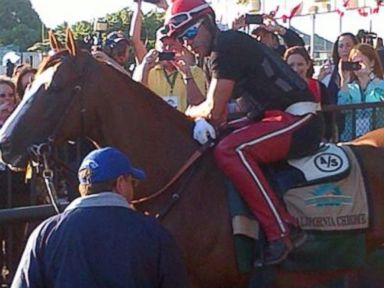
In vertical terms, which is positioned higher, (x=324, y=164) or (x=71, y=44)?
(x=71, y=44)

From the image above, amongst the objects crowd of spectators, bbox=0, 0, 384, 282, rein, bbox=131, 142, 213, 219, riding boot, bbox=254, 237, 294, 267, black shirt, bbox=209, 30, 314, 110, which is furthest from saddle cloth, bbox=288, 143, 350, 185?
crowd of spectators, bbox=0, 0, 384, 282

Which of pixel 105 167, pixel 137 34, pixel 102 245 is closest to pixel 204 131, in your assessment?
pixel 105 167

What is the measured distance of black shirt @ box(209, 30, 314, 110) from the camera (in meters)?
6.10

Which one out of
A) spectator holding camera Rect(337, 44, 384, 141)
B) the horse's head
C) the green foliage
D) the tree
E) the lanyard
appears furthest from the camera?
the tree

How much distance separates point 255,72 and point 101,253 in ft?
7.70

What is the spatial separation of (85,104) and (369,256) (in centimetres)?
232

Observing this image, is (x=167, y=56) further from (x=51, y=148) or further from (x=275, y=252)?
(x=275, y=252)

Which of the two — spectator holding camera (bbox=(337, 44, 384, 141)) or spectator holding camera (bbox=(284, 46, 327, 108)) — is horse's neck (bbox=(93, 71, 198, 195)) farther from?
spectator holding camera (bbox=(337, 44, 384, 141))

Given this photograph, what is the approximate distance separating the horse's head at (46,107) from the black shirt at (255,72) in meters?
0.90

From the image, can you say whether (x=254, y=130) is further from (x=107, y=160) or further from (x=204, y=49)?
(x=107, y=160)

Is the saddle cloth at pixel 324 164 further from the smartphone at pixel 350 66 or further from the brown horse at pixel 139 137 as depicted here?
the smartphone at pixel 350 66

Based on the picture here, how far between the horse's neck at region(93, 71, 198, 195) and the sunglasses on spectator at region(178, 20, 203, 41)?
0.48 metres

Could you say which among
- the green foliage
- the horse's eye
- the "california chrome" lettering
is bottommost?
the green foliage

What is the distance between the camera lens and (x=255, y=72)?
622 cm
